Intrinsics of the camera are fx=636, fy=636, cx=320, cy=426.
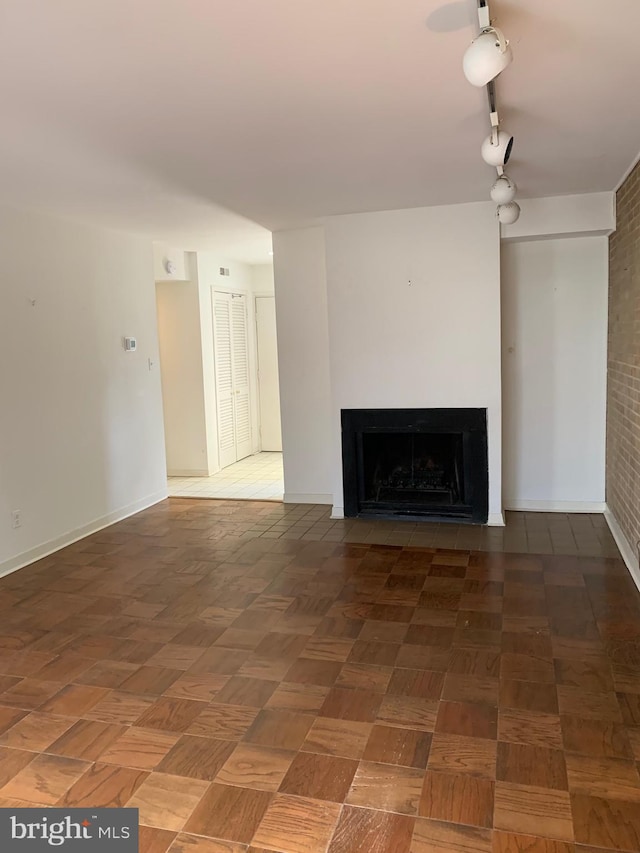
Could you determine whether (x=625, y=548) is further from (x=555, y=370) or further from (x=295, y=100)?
(x=295, y=100)

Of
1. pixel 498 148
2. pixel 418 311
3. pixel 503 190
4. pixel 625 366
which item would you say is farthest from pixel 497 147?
pixel 418 311

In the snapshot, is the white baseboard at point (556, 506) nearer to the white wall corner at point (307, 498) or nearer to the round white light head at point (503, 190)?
the white wall corner at point (307, 498)

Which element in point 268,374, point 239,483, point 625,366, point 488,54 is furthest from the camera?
point 268,374

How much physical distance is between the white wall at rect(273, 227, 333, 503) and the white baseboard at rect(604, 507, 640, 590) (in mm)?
2239

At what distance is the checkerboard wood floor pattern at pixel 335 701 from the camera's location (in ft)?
6.27

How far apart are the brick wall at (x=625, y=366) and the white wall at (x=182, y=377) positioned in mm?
4240

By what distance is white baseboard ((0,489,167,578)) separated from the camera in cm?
424

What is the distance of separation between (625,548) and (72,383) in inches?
160

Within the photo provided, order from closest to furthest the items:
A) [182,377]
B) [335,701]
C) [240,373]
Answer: [335,701], [182,377], [240,373]

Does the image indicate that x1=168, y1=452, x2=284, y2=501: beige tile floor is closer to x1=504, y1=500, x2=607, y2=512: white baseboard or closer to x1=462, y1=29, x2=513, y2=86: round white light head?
x1=504, y1=500, x2=607, y2=512: white baseboard

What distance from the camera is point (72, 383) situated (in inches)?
191

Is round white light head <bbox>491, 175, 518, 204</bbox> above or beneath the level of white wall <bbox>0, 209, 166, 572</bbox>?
above

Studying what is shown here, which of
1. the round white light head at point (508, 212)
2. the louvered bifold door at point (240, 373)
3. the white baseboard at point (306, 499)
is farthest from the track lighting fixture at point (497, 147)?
the louvered bifold door at point (240, 373)

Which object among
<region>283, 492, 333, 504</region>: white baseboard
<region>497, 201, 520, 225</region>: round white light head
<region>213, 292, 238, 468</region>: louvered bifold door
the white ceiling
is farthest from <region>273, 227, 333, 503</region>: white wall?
<region>213, 292, 238, 468</region>: louvered bifold door
